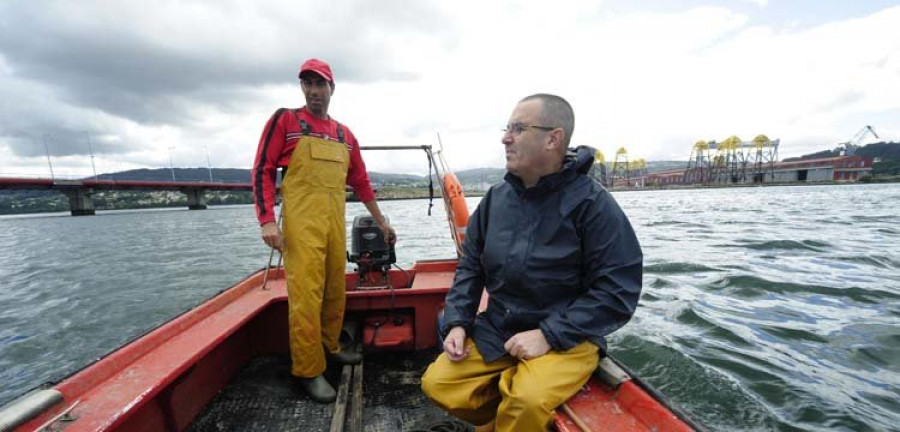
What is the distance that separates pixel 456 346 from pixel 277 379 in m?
1.81

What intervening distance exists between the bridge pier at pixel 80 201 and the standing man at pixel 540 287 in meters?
55.5

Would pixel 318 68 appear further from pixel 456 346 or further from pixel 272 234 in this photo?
pixel 456 346

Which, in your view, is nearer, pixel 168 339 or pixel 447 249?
pixel 168 339

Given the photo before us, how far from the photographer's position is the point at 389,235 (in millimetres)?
3574

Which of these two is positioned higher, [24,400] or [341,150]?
[341,150]

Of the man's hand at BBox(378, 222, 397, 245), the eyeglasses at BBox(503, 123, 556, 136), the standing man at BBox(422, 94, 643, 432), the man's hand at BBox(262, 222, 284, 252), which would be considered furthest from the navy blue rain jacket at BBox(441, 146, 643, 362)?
the man's hand at BBox(378, 222, 397, 245)

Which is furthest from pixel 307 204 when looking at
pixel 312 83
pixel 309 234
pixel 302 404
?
pixel 302 404

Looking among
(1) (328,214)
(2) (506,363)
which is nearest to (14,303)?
(1) (328,214)

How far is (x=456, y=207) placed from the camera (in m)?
4.04

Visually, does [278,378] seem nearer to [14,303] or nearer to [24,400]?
[24,400]

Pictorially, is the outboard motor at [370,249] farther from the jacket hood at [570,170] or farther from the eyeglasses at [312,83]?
the jacket hood at [570,170]

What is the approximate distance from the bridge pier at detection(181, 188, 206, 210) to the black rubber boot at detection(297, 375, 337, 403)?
55.4 metres

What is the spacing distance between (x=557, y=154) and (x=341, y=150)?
1500mm

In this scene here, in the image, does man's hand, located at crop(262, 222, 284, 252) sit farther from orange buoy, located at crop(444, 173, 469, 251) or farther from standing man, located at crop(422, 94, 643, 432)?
orange buoy, located at crop(444, 173, 469, 251)
